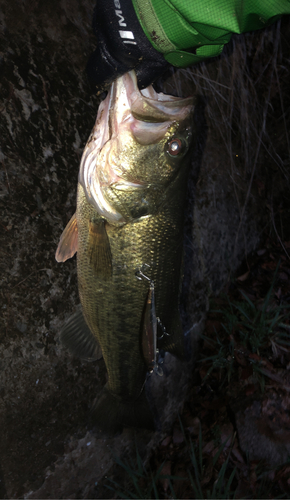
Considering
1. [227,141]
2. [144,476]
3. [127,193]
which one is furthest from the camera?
[227,141]

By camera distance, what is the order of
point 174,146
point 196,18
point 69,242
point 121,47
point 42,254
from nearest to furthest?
1. point 196,18
2. point 121,47
3. point 174,146
4. point 69,242
5. point 42,254

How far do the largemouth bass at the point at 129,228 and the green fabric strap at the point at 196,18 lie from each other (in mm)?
223

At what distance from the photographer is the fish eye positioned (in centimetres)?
153

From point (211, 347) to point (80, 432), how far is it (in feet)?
5.47

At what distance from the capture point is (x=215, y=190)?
3227 mm

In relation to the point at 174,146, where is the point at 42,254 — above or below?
below

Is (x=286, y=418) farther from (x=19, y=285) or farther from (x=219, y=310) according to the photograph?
(x=19, y=285)

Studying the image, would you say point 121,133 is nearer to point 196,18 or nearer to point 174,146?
point 174,146

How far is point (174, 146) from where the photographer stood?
5.04ft

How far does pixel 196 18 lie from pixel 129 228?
1.03m

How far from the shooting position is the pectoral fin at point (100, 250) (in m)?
1.60

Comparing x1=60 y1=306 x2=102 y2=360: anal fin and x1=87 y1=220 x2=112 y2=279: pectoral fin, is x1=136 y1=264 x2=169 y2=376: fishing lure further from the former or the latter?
x1=60 y1=306 x2=102 y2=360: anal fin

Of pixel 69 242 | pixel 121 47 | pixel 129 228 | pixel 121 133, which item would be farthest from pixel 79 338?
pixel 121 47

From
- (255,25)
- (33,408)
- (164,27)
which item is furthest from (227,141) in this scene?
(33,408)
